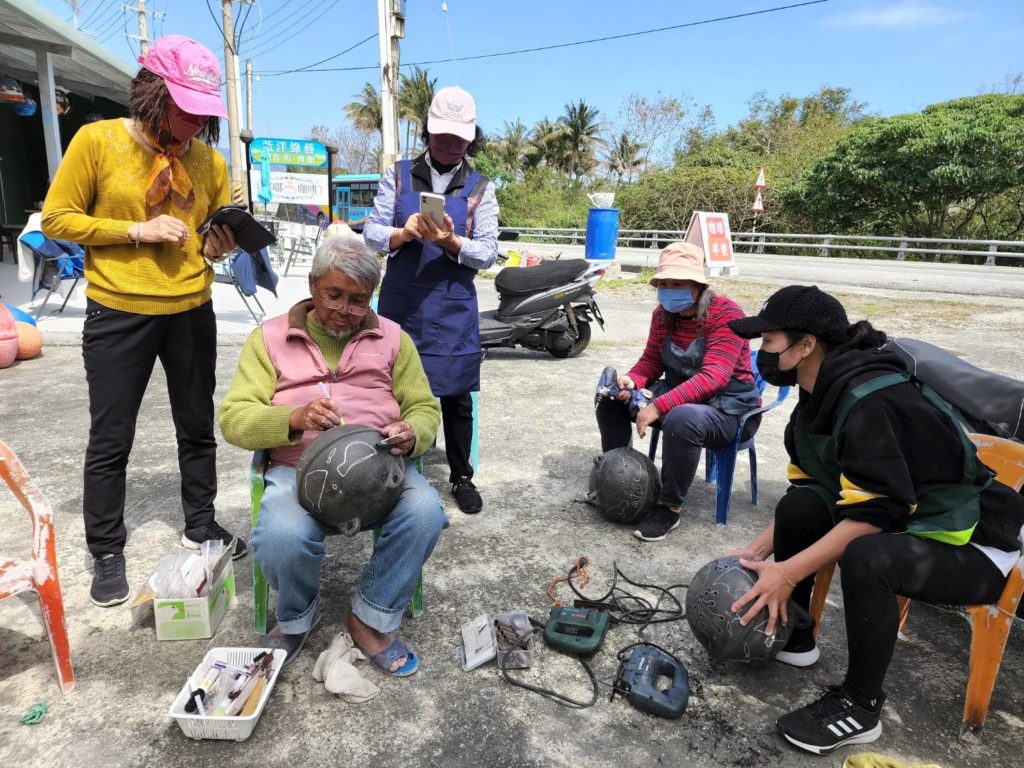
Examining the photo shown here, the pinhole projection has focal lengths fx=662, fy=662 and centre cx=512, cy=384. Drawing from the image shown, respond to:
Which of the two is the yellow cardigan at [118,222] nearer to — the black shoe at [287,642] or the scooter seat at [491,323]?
the black shoe at [287,642]

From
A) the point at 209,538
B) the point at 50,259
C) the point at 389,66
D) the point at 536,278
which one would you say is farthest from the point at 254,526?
the point at 389,66

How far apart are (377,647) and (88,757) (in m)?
0.88

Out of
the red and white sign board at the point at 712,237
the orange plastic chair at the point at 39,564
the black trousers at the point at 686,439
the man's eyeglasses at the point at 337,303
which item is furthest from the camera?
the red and white sign board at the point at 712,237

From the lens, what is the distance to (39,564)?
208 cm

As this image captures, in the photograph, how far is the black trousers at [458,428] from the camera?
360cm

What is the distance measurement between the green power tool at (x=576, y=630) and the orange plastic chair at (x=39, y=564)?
5.41 ft

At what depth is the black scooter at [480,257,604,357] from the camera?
24.0ft

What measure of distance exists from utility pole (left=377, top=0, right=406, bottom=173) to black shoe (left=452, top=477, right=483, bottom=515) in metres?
9.42

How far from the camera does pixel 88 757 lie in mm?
1921

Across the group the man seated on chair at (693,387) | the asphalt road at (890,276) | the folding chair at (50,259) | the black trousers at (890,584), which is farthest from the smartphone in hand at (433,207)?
the asphalt road at (890,276)

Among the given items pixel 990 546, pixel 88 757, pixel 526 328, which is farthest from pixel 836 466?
pixel 526 328

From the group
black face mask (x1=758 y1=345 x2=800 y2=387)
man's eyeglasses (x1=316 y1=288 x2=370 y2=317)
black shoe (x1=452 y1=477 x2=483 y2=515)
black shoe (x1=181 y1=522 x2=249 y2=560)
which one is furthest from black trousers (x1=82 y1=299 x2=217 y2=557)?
black face mask (x1=758 y1=345 x2=800 y2=387)

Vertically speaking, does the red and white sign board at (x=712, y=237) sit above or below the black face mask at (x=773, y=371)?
above

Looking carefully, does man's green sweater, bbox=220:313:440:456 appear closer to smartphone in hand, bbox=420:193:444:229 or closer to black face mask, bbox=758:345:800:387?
smartphone in hand, bbox=420:193:444:229
